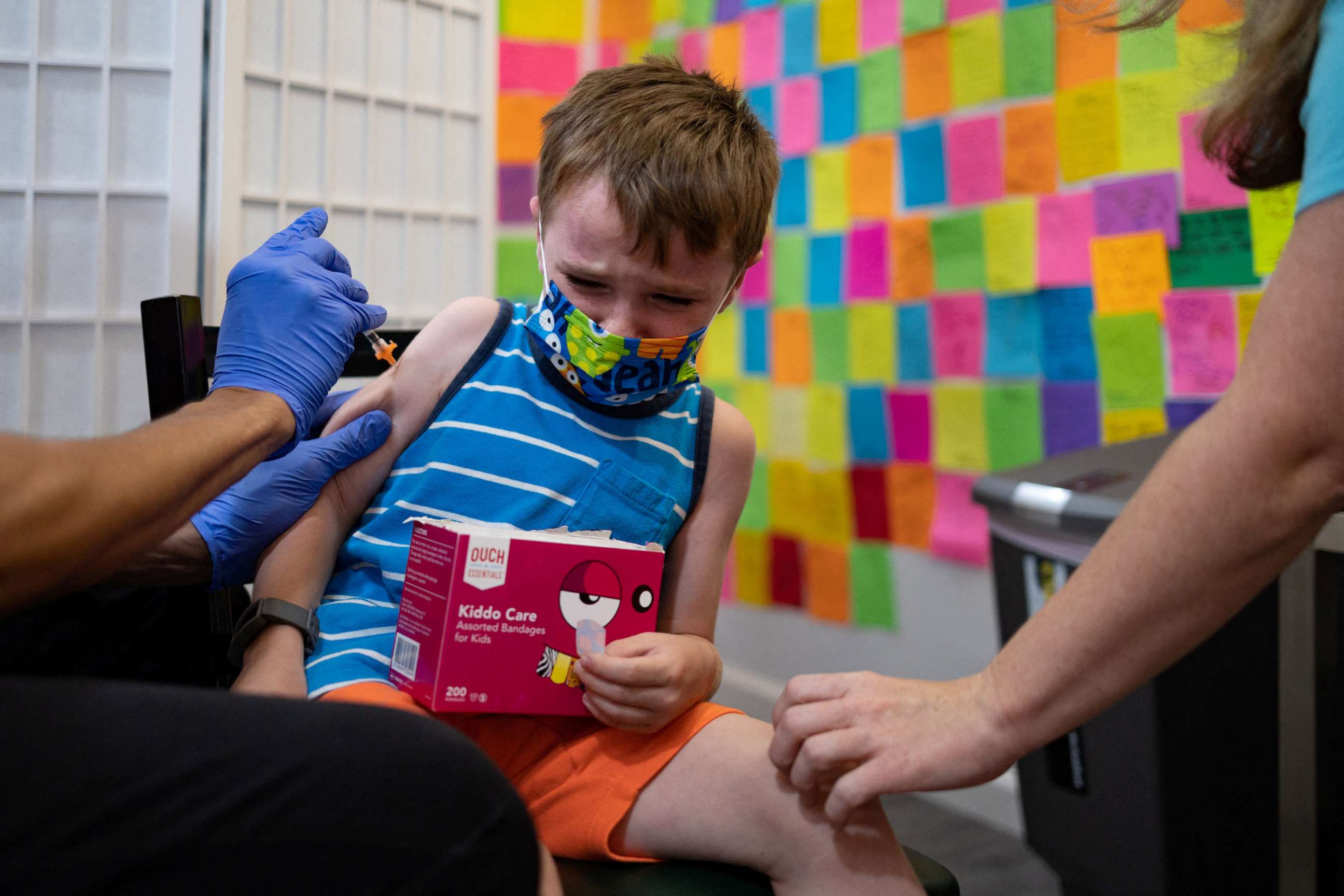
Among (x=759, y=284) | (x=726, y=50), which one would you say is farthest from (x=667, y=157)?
(x=726, y=50)

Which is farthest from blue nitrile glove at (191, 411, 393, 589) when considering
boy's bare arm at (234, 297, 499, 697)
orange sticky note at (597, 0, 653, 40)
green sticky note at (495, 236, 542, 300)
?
orange sticky note at (597, 0, 653, 40)

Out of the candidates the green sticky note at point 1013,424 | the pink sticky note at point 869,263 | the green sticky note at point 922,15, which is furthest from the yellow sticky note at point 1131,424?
the green sticky note at point 922,15

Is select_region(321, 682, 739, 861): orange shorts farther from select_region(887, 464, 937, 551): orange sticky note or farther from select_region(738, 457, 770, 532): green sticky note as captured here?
select_region(738, 457, 770, 532): green sticky note

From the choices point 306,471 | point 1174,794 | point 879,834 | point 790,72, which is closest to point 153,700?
point 306,471

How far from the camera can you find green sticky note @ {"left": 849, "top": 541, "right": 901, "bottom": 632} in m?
2.29

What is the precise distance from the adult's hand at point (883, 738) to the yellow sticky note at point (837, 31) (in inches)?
76.0

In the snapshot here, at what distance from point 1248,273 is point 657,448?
47.4 inches

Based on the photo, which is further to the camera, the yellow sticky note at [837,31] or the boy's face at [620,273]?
the yellow sticky note at [837,31]

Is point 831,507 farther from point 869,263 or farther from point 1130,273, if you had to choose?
point 1130,273

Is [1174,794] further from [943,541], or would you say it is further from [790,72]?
[790,72]

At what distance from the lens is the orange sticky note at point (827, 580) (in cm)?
241

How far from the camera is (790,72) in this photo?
2.51 meters

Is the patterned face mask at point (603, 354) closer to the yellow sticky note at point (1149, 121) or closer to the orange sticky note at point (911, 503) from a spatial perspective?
the yellow sticky note at point (1149, 121)

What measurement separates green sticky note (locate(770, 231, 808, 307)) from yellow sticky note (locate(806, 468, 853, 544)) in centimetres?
46
